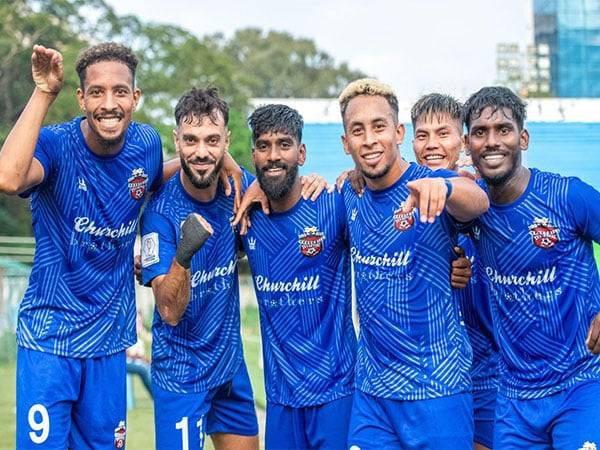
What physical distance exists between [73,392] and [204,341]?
0.73m

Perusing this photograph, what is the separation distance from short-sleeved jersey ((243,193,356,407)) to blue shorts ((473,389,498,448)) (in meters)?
1.03

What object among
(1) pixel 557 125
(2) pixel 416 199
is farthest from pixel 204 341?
(1) pixel 557 125

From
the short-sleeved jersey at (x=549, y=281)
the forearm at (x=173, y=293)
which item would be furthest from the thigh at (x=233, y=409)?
the short-sleeved jersey at (x=549, y=281)

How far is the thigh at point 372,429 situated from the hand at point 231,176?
126cm

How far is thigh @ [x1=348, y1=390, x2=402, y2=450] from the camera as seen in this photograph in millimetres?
4859

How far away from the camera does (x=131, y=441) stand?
37.8 feet

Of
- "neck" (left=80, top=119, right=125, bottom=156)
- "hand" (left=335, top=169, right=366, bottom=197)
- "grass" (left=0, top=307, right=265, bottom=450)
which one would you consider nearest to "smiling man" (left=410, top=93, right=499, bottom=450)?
"hand" (left=335, top=169, right=366, bottom=197)

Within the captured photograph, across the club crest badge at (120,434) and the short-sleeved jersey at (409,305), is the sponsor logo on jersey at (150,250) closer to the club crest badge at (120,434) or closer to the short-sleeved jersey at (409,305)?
the club crest badge at (120,434)

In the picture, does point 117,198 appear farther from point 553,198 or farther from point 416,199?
point 553,198

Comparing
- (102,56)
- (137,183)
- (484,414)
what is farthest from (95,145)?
(484,414)

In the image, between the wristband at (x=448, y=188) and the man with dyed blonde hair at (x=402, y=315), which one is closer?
the wristband at (x=448, y=188)

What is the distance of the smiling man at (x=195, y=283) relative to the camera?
17.0 ft

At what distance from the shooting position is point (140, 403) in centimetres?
1295

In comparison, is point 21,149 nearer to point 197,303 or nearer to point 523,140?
point 197,303
